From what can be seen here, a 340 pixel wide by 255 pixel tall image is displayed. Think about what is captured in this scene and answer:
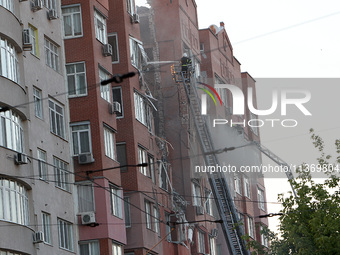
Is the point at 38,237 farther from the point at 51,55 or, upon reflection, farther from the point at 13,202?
the point at 51,55

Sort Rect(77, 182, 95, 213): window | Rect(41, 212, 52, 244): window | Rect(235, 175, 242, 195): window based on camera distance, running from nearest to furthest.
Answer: Rect(41, 212, 52, 244): window < Rect(77, 182, 95, 213): window < Rect(235, 175, 242, 195): window

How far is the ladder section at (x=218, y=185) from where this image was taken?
188 ft

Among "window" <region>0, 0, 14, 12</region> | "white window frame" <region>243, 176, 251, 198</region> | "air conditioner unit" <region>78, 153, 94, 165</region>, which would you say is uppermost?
"window" <region>0, 0, 14, 12</region>

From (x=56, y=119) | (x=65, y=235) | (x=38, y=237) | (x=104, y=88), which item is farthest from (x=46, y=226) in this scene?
(x=104, y=88)

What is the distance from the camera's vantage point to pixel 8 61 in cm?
3772

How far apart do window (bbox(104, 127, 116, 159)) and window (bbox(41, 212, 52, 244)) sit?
600 cm

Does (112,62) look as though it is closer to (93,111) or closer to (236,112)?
(93,111)

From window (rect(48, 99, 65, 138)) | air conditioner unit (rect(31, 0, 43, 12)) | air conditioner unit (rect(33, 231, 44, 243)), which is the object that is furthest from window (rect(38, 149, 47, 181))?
air conditioner unit (rect(31, 0, 43, 12))

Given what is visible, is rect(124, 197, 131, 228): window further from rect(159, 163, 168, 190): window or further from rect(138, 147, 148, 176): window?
rect(159, 163, 168, 190): window

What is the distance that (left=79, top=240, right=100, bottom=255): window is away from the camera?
43.2 meters

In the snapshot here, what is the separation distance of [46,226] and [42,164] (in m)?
2.56

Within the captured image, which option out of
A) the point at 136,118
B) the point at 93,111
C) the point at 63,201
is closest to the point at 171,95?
the point at 136,118

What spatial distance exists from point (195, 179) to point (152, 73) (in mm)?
6715

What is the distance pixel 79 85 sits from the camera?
44.9 metres
